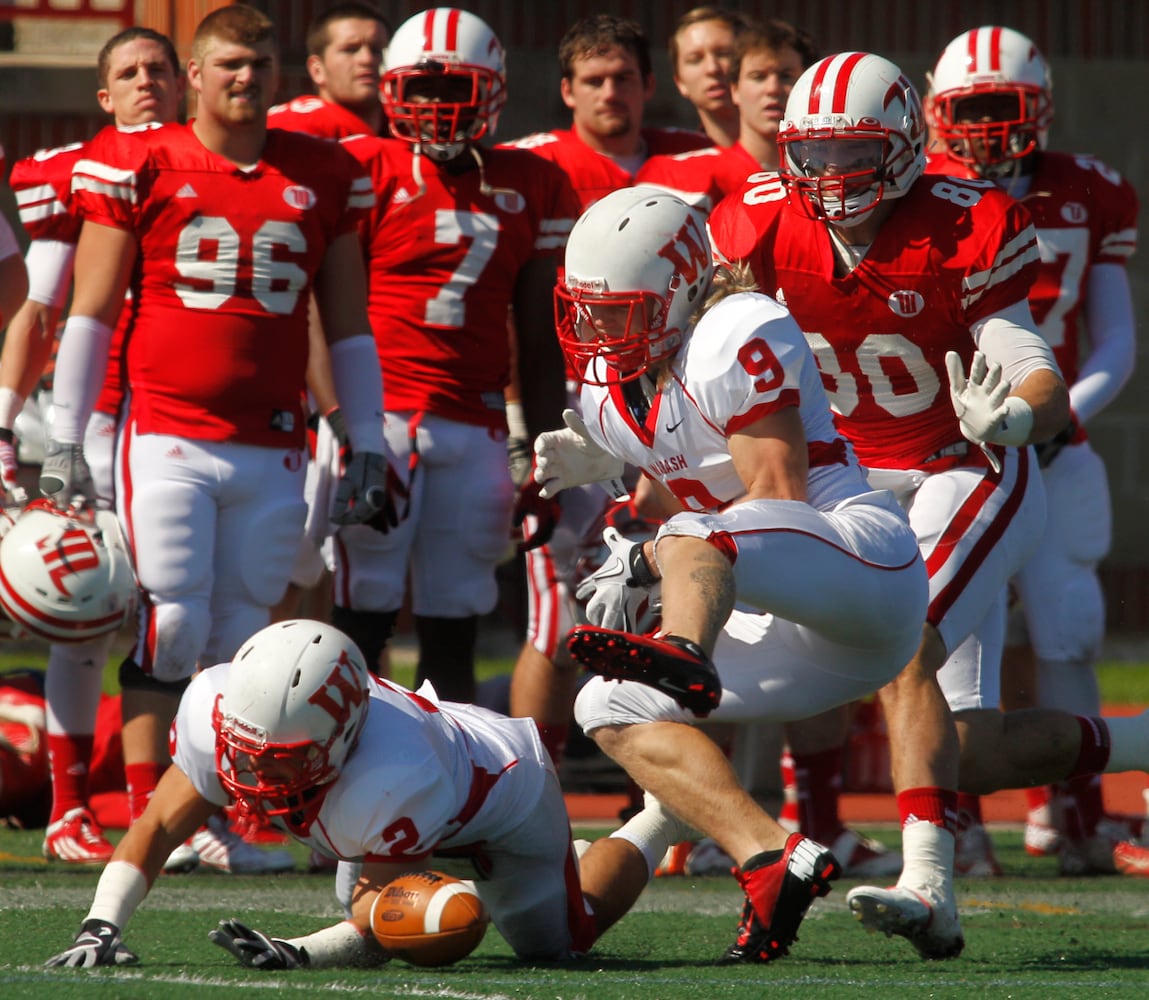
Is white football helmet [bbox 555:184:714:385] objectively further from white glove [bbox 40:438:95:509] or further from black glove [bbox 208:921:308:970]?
white glove [bbox 40:438:95:509]

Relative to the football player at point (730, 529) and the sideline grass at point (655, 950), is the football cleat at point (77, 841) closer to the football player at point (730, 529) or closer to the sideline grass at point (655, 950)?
the sideline grass at point (655, 950)

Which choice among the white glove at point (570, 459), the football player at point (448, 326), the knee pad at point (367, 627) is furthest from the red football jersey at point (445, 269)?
the white glove at point (570, 459)

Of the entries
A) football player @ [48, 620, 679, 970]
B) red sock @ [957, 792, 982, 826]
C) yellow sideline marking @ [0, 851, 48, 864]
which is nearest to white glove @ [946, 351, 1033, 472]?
football player @ [48, 620, 679, 970]

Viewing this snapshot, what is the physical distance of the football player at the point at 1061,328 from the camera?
559 cm

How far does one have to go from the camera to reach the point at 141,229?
5.15m

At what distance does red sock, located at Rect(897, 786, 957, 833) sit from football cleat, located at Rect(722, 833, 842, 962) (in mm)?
473

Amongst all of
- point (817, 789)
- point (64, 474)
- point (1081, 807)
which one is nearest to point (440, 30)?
point (64, 474)

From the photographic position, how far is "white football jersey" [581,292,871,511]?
3.78 m

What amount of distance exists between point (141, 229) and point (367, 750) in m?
2.04

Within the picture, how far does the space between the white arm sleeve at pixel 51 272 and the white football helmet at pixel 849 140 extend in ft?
6.54

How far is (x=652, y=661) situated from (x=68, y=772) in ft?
8.37

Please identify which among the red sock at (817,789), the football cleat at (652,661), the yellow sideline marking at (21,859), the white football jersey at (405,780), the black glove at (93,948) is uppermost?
the football cleat at (652,661)

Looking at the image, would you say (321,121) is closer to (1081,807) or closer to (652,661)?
(1081,807)

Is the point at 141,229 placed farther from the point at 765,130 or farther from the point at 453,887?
the point at 453,887
